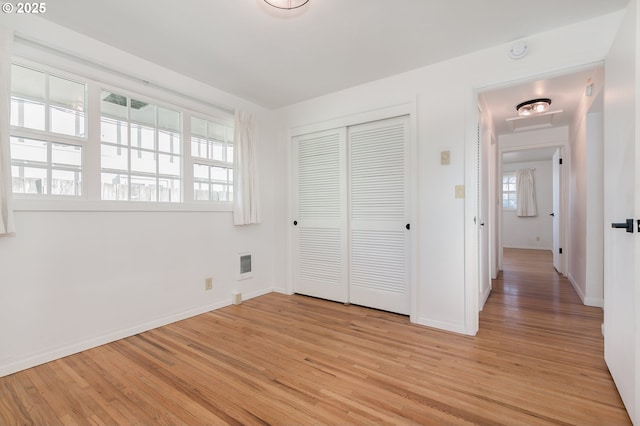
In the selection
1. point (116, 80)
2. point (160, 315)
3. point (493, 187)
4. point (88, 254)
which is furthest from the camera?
point (493, 187)

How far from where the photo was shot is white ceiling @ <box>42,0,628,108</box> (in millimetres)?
2018

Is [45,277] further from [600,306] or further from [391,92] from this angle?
[600,306]

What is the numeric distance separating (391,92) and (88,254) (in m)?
3.07

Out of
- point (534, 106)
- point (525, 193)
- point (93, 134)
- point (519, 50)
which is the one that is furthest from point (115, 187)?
point (525, 193)

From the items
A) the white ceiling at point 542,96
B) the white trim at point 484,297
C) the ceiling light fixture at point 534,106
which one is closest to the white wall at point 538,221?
the white ceiling at point 542,96

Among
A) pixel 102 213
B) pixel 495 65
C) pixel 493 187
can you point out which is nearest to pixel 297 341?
pixel 102 213

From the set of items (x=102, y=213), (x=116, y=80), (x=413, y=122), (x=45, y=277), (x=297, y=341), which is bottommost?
(x=297, y=341)

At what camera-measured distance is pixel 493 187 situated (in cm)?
473

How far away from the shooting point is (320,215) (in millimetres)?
3713

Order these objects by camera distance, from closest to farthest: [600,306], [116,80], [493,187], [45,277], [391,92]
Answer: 1. [45,277]
2. [116,80]
3. [391,92]
4. [600,306]
5. [493,187]

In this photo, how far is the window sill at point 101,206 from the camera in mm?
2096

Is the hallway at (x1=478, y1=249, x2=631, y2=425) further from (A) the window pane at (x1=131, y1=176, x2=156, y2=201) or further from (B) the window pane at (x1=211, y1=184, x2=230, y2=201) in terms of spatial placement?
(A) the window pane at (x1=131, y1=176, x2=156, y2=201)

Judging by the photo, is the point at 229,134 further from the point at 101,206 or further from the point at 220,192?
the point at 101,206

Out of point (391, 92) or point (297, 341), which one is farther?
point (391, 92)
